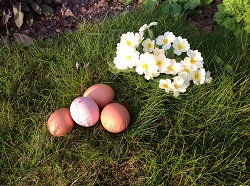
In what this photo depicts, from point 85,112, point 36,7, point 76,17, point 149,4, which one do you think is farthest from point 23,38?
point 85,112

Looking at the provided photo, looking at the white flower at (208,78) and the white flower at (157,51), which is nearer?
the white flower at (157,51)

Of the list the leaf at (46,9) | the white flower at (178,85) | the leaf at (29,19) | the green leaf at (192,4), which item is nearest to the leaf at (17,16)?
the leaf at (29,19)

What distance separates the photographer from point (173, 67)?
2352mm

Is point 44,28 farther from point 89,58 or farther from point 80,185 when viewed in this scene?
point 80,185

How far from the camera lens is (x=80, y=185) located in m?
2.21

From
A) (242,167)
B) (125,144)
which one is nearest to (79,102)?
(125,144)

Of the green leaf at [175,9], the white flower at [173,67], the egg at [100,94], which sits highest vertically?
the white flower at [173,67]

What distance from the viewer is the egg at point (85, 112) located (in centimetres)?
231

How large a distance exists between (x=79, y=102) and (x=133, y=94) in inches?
18.2

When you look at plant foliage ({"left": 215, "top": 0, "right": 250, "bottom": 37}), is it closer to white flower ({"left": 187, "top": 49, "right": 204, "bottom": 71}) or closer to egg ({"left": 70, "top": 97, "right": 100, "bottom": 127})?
white flower ({"left": 187, "top": 49, "right": 204, "bottom": 71})

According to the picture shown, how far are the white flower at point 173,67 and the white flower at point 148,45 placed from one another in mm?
159

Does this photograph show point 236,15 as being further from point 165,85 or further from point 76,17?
point 76,17

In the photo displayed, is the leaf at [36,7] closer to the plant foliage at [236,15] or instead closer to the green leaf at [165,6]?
the green leaf at [165,6]

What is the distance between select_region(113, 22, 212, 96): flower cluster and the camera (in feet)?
7.67
